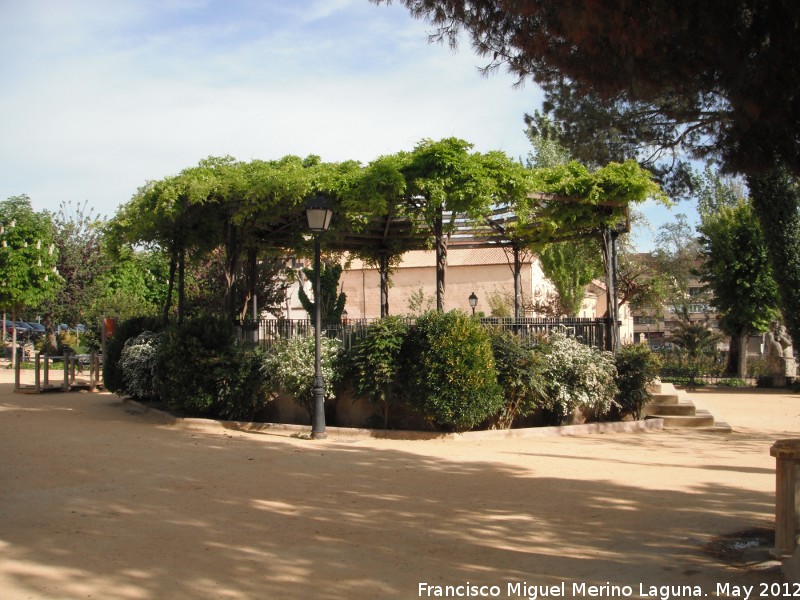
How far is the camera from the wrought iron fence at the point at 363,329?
533 inches

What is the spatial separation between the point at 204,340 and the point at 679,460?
8339 mm

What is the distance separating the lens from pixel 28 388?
65.7ft

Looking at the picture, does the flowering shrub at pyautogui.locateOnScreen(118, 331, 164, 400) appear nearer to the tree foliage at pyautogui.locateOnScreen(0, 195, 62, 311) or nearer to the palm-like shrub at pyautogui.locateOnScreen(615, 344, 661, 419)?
the palm-like shrub at pyautogui.locateOnScreen(615, 344, 661, 419)

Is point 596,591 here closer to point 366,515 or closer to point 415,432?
point 366,515

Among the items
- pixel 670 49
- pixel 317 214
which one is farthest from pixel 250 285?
pixel 670 49

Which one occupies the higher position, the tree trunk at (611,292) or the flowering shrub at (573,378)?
the tree trunk at (611,292)

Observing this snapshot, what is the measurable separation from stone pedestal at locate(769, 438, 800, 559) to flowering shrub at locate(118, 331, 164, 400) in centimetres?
1249

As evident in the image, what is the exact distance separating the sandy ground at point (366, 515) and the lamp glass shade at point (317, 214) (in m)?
3.57

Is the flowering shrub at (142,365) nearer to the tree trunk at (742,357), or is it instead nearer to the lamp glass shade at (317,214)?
the lamp glass shade at (317,214)

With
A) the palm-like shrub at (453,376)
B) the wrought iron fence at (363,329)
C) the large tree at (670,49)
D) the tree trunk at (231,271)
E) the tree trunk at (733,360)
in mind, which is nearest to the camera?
the large tree at (670,49)

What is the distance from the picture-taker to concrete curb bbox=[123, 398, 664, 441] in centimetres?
1227

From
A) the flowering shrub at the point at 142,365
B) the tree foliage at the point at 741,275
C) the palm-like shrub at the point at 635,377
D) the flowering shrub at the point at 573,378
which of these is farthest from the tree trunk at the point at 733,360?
the flowering shrub at the point at 142,365

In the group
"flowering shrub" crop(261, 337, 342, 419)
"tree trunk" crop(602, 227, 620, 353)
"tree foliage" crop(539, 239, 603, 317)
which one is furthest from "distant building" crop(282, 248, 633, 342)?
"flowering shrub" crop(261, 337, 342, 419)

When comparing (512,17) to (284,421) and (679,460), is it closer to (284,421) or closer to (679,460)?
(679,460)
